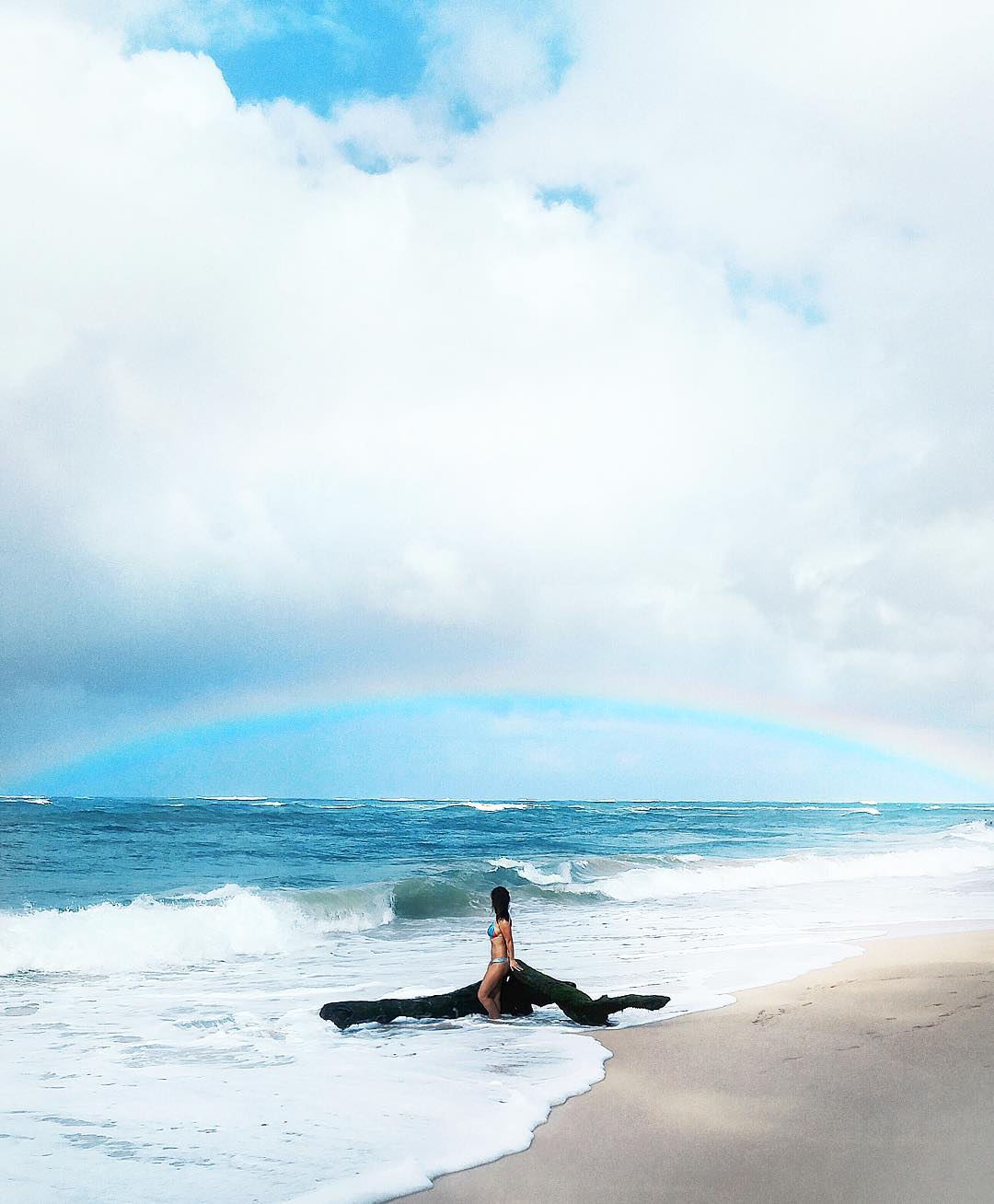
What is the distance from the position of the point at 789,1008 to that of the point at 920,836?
4517 cm

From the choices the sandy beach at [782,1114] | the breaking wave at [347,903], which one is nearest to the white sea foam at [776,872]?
the breaking wave at [347,903]

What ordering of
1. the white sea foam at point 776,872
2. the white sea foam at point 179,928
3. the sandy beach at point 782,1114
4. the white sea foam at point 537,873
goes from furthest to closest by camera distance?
1. the white sea foam at point 537,873
2. the white sea foam at point 776,872
3. the white sea foam at point 179,928
4. the sandy beach at point 782,1114

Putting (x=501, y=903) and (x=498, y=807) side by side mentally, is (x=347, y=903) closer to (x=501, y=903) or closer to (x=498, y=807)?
(x=501, y=903)

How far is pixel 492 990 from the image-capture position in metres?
8.77

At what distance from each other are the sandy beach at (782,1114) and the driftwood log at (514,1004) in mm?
298

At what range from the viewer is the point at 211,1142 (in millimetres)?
5285

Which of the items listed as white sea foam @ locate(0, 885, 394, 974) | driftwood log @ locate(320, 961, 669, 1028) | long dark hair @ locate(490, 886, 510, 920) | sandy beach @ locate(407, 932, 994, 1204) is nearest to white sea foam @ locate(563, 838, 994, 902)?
white sea foam @ locate(0, 885, 394, 974)

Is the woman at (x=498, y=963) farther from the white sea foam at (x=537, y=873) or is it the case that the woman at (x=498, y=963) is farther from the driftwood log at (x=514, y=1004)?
the white sea foam at (x=537, y=873)

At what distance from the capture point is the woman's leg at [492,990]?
8719 mm

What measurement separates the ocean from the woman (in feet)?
0.62

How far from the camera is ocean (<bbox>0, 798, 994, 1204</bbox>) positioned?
5.14 m

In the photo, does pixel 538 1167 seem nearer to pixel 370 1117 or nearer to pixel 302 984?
pixel 370 1117

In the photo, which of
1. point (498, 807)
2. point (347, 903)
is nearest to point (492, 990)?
point (347, 903)

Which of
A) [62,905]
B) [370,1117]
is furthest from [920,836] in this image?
[370,1117]
